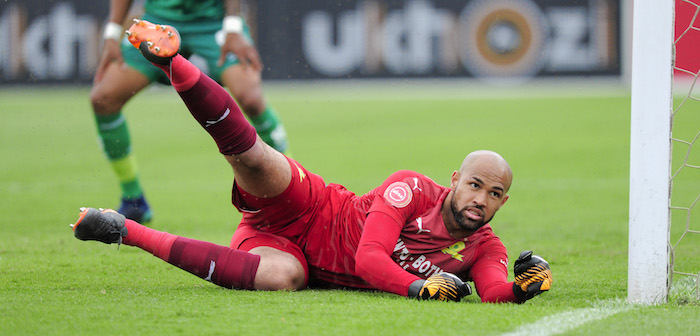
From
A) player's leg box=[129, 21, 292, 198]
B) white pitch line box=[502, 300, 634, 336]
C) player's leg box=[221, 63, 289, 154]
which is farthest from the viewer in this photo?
player's leg box=[221, 63, 289, 154]

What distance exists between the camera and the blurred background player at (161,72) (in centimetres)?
594

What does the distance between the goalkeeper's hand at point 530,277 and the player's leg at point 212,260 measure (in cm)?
96

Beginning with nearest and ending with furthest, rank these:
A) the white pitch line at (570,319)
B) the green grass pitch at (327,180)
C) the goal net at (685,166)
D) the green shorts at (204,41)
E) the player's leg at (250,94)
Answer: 1. the white pitch line at (570,319)
2. the green grass pitch at (327,180)
3. the goal net at (685,166)
4. the player's leg at (250,94)
5. the green shorts at (204,41)

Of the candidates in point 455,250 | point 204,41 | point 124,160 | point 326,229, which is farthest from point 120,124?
point 455,250

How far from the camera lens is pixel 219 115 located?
11.4 feet

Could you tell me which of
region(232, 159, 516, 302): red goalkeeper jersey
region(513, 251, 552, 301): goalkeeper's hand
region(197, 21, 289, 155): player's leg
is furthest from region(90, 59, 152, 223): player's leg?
region(513, 251, 552, 301): goalkeeper's hand

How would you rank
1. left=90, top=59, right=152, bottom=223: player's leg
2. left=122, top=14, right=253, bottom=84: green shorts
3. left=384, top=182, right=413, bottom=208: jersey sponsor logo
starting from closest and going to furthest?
left=384, top=182, right=413, bottom=208: jersey sponsor logo
left=90, top=59, right=152, bottom=223: player's leg
left=122, top=14, right=253, bottom=84: green shorts

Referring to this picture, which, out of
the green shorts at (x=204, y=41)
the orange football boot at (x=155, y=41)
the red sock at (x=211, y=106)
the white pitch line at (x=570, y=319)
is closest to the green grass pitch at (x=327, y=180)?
the white pitch line at (x=570, y=319)

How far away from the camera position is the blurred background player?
594 centimetres

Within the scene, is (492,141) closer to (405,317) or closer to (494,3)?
(494,3)

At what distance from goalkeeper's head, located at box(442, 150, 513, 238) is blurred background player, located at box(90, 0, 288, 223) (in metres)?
2.82

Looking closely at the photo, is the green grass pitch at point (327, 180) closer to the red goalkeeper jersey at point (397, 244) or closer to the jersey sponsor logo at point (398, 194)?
the red goalkeeper jersey at point (397, 244)

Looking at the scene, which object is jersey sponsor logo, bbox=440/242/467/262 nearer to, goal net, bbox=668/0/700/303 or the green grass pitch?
the green grass pitch

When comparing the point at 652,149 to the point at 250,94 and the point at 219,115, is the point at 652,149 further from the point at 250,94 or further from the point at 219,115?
the point at 250,94
